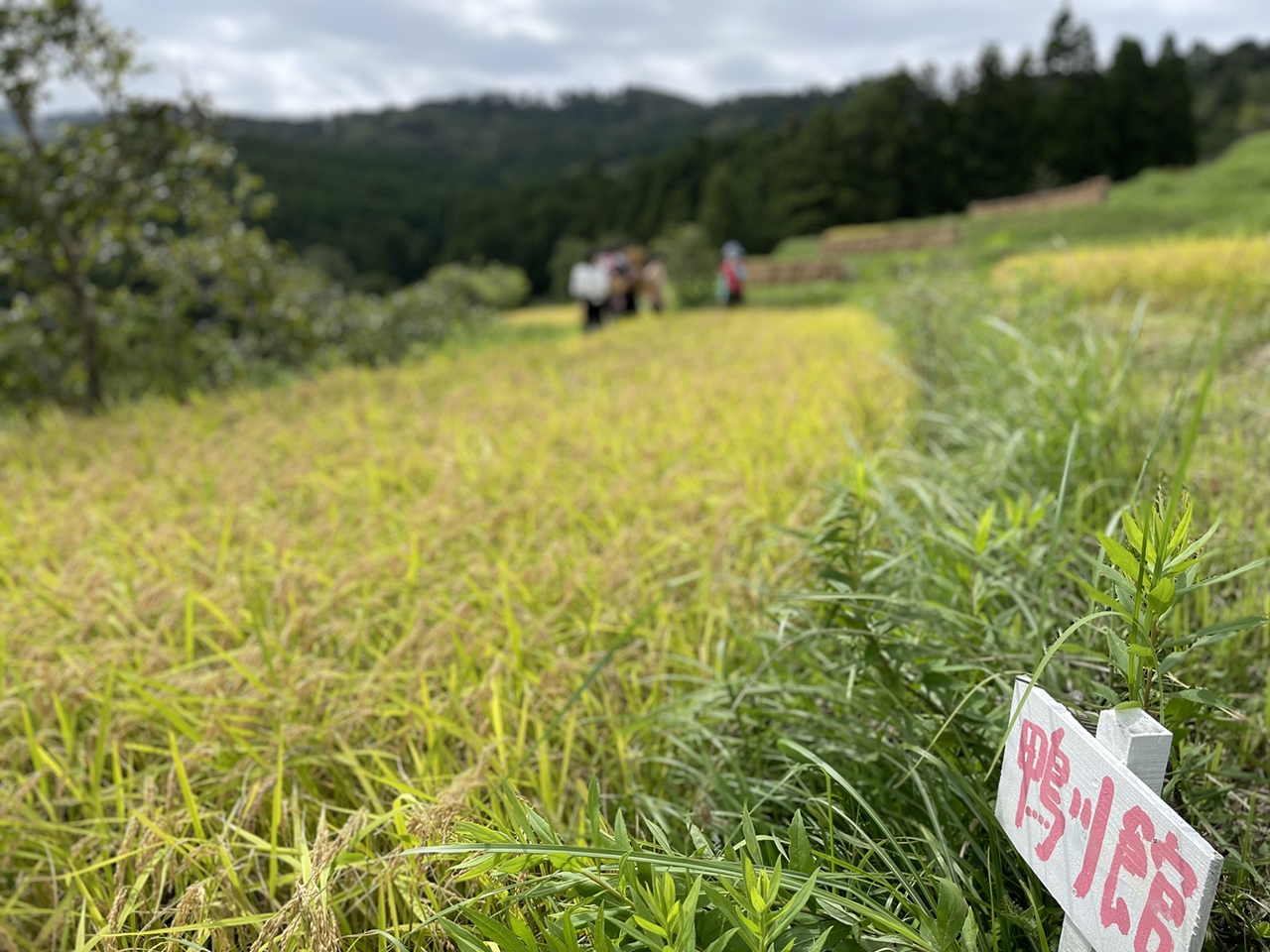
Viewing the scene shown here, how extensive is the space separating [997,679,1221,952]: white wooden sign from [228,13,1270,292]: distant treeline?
1061cm

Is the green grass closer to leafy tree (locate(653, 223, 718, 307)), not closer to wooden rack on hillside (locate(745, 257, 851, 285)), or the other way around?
wooden rack on hillside (locate(745, 257, 851, 285))

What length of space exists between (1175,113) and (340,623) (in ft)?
131

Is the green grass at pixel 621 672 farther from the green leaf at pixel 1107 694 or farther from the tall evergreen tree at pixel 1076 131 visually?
the tall evergreen tree at pixel 1076 131

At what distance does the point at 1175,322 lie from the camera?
3924mm

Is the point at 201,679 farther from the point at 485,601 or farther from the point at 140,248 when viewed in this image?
the point at 140,248

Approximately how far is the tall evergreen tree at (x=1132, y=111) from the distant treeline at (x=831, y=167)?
56 millimetres

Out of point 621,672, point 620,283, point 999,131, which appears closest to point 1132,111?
point 999,131

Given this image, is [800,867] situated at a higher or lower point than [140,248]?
lower

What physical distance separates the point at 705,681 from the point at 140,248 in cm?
569

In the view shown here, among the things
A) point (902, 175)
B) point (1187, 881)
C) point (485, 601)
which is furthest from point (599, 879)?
point (902, 175)

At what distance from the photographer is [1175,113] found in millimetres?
31469

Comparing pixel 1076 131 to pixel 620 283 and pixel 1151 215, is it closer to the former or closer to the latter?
pixel 1151 215

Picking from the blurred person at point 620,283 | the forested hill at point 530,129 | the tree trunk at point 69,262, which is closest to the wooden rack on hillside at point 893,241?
the blurred person at point 620,283

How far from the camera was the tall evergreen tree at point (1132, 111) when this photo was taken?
31406 millimetres
